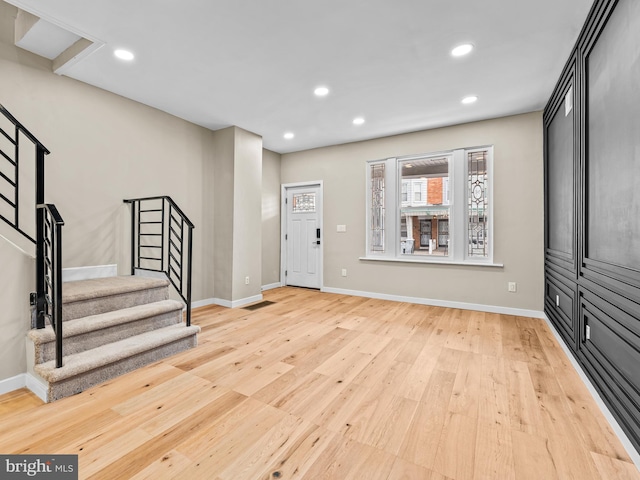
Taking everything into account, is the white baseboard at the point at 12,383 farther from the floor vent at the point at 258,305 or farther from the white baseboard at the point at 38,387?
the floor vent at the point at 258,305

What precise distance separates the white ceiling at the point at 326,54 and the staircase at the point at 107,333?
2059 mm

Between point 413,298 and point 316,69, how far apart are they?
3436 mm

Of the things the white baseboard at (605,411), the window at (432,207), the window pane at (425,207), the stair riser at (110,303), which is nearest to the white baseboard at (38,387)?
the stair riser at (110,303)

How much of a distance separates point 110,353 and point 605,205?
3.54m

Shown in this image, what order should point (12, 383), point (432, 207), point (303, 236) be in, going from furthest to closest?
point (303, 236) < point (432, 207) < point (12, 383)

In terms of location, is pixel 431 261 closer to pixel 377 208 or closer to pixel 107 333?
pixel 377 208

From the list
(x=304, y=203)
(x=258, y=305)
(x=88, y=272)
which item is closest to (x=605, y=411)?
(x=258, y=305)

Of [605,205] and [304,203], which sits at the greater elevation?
[304,203]

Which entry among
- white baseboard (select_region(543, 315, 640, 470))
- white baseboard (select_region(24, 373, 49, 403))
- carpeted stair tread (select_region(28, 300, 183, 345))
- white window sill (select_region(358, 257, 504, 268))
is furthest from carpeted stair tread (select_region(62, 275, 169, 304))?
white baseboard (select_region(543, 315, 640, 470))

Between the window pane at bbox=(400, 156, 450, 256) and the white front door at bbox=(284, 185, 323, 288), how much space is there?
157cm

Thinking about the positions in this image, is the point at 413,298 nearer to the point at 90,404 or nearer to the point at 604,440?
the point at 604,440

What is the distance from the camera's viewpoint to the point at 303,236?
5.82 m

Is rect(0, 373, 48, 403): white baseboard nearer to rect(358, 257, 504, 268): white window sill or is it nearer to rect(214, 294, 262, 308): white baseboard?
rect(214, 294, 262, 308): white baseboard

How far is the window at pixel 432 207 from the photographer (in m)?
4.24
